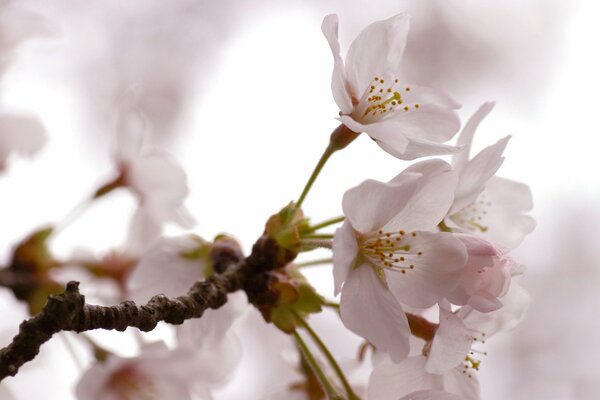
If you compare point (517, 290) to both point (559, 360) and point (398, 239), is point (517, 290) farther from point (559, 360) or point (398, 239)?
point (559, 360)

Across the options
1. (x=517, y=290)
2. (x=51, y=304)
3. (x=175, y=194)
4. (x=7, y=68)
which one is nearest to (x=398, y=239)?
(x=517, y=290)

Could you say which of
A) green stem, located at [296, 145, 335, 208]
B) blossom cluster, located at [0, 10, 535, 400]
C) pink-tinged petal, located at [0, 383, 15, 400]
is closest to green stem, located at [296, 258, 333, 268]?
blossom cluster, located at [0, 10, 535, 400]

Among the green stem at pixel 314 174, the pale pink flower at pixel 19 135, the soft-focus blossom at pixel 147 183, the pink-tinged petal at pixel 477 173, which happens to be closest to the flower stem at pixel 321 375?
the green stem at pixel 314 174

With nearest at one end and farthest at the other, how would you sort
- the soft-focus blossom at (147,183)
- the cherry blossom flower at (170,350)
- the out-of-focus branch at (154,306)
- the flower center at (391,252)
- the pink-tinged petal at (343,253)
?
the out-of-focus branch at (154,306) → the pink-tinged petal at (343,253) → the flower center at (391,252) → the cherry blossom flower at (170,350) → the soft-focus blossom at (147,183)

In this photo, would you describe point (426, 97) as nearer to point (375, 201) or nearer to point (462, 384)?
point (375, 201)

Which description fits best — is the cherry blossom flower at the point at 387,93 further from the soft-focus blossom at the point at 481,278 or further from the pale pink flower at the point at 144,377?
the pale pink flower at the point at 144,377

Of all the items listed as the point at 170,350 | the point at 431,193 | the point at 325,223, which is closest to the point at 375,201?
the point at 431,193
